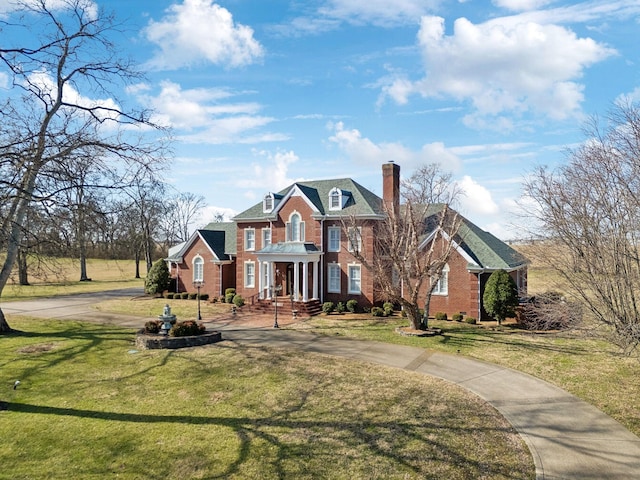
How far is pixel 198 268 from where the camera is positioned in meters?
38.2

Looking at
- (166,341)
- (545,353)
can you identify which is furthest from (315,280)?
(545,353)

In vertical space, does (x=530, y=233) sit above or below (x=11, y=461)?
above

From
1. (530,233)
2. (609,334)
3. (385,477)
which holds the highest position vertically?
(530,233)

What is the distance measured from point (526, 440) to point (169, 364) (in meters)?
12.6

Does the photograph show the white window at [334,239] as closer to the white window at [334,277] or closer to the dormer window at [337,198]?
the white window at [334,277]

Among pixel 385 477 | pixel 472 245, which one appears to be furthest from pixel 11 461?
pixel 472 245

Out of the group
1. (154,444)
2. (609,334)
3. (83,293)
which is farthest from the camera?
(83,293)

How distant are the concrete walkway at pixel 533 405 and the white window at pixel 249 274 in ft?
34.6

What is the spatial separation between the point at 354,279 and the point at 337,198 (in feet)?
20.4

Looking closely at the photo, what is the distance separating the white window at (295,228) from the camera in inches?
1261

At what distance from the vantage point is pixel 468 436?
10133mm

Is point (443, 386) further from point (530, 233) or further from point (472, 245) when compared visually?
point (472, 245)

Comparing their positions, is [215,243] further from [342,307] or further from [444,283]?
[444,283]

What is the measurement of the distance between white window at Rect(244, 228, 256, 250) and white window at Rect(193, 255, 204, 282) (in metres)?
5.50
